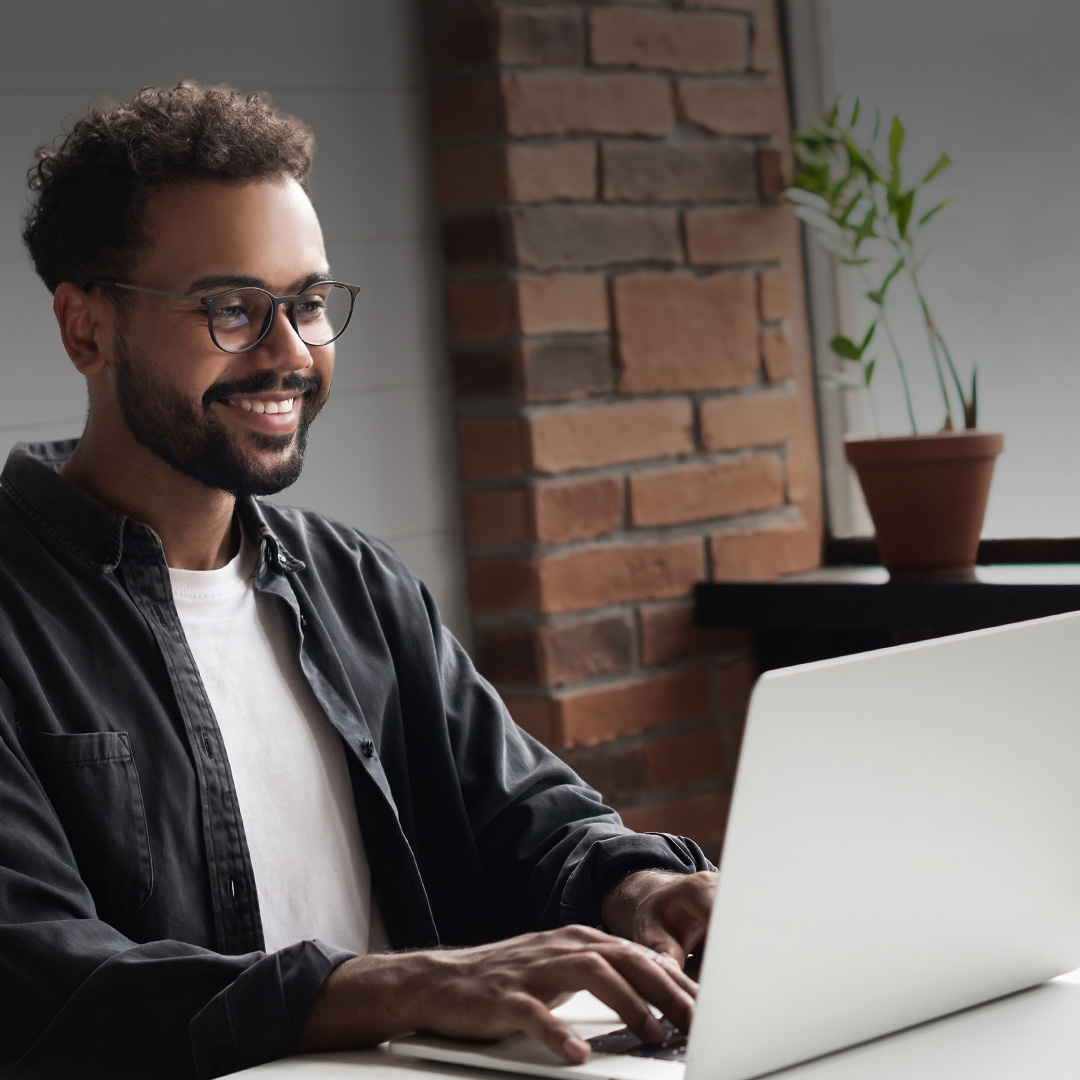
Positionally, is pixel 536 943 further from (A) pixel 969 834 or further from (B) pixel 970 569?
(B) pixel 970 569

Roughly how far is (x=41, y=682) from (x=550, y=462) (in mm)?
897

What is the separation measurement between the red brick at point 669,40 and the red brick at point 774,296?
304 millimetres

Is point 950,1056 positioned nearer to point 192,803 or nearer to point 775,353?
point 192,803

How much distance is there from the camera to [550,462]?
2.04 m

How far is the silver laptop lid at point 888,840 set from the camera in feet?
2.68

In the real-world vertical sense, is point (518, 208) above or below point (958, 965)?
above

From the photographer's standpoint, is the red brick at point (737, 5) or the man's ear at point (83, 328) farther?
the red brick at point (737, 5)

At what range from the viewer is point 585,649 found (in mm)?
2090

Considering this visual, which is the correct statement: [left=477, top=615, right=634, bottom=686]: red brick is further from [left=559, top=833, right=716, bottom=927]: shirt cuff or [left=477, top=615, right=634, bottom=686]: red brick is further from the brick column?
[left=559, top=833, right=716, bottom=927]: shirt cuff

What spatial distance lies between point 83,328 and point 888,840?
3.14 feet

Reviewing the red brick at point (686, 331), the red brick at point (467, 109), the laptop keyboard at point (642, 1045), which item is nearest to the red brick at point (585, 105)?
the red brick at point (467, 109)

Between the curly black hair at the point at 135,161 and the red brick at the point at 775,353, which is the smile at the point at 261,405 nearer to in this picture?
the curly black hair at the point at 135,161

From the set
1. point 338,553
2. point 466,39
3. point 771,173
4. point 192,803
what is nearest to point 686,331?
point 771,173

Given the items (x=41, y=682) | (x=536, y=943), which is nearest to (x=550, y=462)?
(x=41, y=682)
